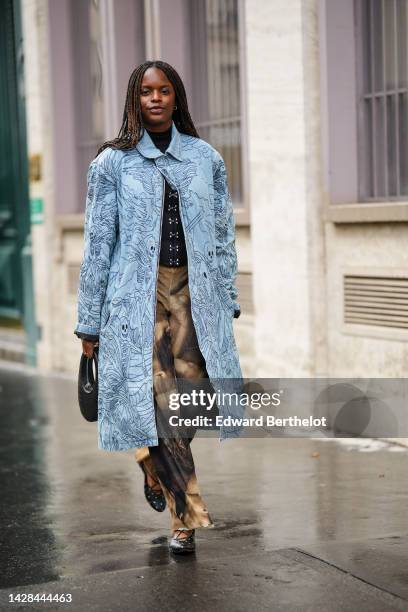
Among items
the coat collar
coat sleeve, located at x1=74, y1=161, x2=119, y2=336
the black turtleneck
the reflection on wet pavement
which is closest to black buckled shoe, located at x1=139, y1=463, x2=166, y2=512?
the reflection on wet pavement

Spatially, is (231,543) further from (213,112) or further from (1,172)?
(1,172)

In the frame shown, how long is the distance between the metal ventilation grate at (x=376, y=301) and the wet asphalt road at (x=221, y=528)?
30.3 inches

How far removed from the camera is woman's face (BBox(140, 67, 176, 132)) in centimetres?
516

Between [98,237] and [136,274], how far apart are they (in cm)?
22

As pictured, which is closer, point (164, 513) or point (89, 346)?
point (89, 346)

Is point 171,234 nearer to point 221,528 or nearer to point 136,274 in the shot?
point 136,274

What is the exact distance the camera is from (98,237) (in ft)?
16.8

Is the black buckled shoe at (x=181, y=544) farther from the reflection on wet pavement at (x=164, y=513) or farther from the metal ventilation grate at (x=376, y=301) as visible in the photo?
the metal ventilation grate at (x=376, y=301)

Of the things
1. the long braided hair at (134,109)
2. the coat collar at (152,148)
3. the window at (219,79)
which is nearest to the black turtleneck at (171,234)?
the coat collar at (152,148)

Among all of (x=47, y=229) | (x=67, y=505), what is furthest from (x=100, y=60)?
(x=67, y=505)

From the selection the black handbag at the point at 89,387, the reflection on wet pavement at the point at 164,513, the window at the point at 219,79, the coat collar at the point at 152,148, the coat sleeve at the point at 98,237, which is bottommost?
the reflection on wet pavement at the point at 164,513

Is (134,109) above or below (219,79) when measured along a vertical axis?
below

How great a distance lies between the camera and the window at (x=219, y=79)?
9.58 meters

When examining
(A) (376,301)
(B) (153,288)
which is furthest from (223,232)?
(A) (376,301)
